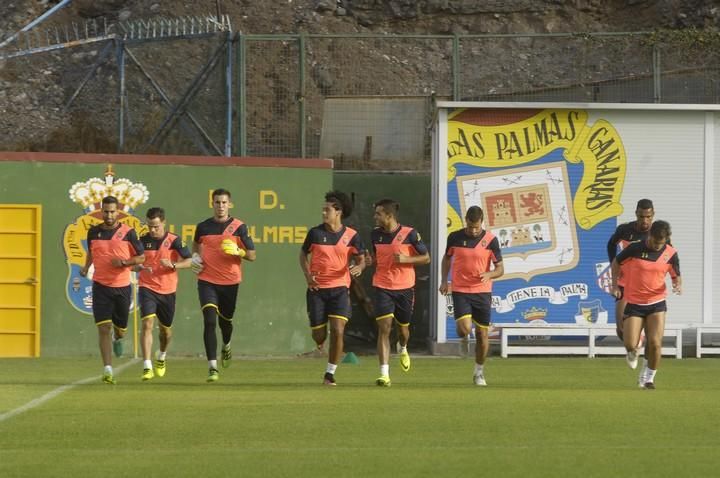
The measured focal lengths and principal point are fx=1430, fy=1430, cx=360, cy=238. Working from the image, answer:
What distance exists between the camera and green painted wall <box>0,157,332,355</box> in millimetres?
23188

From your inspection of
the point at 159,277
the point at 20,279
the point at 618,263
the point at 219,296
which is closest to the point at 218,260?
the point at 219,296

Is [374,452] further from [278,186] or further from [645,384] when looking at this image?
[278,186]

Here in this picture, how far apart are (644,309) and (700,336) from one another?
26.5 feet

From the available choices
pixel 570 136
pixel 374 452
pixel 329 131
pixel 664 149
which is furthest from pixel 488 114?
pixel 374 452

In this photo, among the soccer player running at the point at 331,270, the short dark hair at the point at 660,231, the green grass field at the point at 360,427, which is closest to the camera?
the green grass field at the point at 360,427

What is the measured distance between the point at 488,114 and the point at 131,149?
8379 mm

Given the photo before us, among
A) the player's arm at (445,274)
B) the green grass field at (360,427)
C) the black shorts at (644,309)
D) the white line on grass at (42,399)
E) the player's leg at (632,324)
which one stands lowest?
the white line on grass at (42,399)

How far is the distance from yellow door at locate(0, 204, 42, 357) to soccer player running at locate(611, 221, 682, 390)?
10667mm

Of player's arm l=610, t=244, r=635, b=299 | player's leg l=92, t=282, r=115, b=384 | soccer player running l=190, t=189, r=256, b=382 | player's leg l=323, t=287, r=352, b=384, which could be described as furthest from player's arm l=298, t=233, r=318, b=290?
player's arm l=610, t=244, r=635, b=299

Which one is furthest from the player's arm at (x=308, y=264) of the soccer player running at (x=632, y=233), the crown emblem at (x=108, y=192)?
the crown emblem at (x=108, y=192)

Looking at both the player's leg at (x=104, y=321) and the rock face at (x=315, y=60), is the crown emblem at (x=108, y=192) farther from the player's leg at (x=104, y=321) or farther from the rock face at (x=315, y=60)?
the player's leg at (x=104, y=321)

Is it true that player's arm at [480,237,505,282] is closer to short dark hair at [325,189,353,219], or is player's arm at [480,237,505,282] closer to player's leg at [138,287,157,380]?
short dark hair at [325,189,353,219]

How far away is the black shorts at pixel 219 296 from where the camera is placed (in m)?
17.0

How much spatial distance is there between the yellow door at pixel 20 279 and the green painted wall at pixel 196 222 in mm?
133
